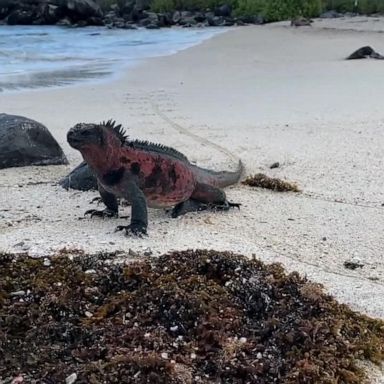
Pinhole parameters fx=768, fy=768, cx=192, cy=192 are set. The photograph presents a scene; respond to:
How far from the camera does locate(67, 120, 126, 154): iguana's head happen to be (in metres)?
4.00

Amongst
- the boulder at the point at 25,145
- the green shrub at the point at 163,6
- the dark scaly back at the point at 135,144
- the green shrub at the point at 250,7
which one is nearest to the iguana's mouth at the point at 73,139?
the dark scaly back at the point at 135,144

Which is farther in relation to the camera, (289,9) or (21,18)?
(21,18)

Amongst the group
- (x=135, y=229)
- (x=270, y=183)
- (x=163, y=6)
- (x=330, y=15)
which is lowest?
(x=163, y=6)

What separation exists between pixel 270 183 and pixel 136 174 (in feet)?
4.73

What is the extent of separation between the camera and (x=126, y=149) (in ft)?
13.8

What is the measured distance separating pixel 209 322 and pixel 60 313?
1.89ft

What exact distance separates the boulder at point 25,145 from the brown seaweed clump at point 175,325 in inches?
99.9

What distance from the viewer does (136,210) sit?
160 inches

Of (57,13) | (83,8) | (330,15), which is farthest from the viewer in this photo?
(57,13)

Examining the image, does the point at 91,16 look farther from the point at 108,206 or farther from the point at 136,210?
the point at 136,210

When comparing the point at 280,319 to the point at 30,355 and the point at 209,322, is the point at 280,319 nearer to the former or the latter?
the point at 209,322

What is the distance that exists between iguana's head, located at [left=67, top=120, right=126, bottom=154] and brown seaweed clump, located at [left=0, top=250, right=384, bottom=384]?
0.82 m

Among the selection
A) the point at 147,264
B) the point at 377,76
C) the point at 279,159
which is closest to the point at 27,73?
the point at 377,76

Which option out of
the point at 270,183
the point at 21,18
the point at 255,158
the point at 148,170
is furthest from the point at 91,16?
the point at 148,170
